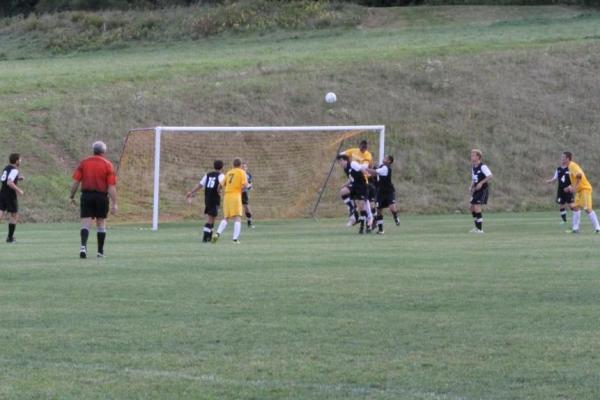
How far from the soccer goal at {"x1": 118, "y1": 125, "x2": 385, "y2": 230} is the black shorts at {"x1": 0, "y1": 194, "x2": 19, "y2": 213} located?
849 centimetres

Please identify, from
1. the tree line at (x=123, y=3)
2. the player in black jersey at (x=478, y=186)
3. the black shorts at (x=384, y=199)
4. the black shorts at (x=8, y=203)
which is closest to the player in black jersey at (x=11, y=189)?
the black shorts at (x=8, y=203)

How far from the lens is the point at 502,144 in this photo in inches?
1874

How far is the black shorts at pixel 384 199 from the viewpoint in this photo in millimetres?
29859

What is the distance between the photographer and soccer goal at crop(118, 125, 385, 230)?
37.8 metres

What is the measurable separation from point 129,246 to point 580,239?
8.52 m

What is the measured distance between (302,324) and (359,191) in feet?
56.9

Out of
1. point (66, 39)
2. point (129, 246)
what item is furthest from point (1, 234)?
point (66, 39)

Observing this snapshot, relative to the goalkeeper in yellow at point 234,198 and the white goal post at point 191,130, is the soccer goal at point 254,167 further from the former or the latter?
the goalkeeper in yellow at point 234,198

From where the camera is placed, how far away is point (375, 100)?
50.0 m

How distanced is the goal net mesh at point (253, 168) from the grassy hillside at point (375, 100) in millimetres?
2421

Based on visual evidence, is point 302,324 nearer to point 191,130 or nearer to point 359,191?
point 359,191

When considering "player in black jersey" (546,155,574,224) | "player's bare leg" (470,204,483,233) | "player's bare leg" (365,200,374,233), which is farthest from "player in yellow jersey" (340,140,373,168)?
"player in black jersey" (546,155,574,224)

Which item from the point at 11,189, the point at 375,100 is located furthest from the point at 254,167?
the point at 11,189

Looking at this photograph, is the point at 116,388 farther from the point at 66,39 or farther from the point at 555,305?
the point at 66,39
